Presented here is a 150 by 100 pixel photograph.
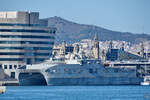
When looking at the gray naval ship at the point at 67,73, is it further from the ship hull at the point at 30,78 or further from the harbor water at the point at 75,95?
the harbor water at the point at 75,95

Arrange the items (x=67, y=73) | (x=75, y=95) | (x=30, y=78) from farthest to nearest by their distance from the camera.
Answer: (x=30, y=78)
(x=67, y=73)
(x=75, y=95)

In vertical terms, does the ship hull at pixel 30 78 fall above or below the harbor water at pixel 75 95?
above

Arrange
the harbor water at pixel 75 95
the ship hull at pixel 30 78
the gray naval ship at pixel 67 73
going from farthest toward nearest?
the ship hull at pixel 30 78 → the gray naval ship at pixel 67 73 → the harbor water at pixel 75 95

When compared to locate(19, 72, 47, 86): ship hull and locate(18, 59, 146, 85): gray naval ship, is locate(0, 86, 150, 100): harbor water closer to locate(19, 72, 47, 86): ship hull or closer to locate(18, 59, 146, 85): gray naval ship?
locate(18, 59, 146, 85): gray naval ship

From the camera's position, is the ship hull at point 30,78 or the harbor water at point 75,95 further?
the ship hull at point 30,78

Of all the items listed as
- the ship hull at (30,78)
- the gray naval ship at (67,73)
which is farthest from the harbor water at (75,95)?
the ship hull at (30,78)

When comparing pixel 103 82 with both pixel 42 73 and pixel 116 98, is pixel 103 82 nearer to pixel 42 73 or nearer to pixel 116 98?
pixel 42 73

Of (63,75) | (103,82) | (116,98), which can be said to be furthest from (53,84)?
(116,98)

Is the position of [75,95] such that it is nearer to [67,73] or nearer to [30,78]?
[67,73]

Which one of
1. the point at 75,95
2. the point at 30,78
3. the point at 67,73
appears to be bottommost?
the point at 75,95

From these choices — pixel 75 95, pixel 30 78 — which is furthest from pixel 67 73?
pixel 75 95

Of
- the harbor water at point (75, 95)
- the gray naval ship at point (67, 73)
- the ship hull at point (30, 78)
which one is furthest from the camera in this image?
the ship hull at point (30, 78)

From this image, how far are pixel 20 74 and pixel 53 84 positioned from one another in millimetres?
8774

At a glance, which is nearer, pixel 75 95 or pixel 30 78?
pixel 75 95
